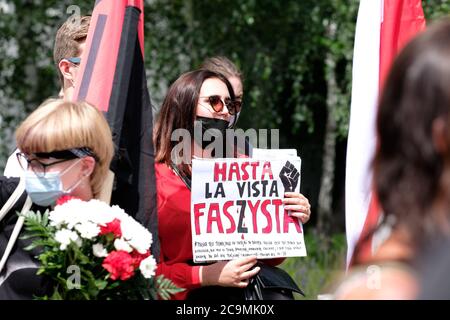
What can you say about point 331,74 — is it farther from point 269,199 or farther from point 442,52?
point 442,52

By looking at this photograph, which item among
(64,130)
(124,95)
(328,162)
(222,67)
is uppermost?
(328,162)

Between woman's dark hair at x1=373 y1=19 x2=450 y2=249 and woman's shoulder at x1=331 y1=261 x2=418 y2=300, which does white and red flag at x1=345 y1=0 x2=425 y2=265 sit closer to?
woman's shoulder at x1=331 y1=261 x2=418 y2=300

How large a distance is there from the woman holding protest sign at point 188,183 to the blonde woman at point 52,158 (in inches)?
23.2

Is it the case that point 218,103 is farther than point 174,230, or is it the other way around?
point 218,103

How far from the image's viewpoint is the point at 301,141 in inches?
514

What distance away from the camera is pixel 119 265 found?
260cm

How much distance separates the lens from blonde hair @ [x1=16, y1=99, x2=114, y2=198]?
2812 millimetres

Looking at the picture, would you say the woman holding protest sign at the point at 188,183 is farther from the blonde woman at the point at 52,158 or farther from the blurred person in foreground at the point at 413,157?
the blurred person in foreground at the point at 413,157

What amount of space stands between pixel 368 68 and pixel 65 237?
6.67ft

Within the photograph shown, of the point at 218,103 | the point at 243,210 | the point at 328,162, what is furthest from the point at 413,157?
the point at 328,162

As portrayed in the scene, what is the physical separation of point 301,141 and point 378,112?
37.6ft

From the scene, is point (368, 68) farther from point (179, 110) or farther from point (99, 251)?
point (99, 251)

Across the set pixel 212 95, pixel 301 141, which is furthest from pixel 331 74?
pixel 212 95

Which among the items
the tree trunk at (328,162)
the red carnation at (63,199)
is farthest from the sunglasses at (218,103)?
the tree trunk at (328,162)
